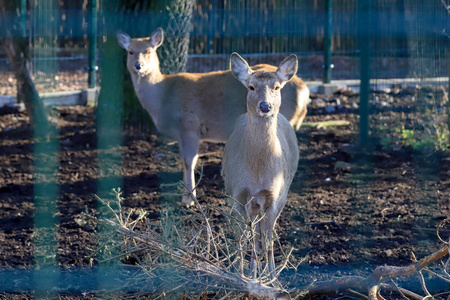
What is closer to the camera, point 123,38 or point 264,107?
point 264,107

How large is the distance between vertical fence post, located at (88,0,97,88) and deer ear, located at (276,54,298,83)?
5046 millimetres

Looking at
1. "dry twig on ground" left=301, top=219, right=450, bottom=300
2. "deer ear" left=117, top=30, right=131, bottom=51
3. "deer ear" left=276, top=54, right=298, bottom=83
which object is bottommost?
"dry twig on ground" left=301, top=219, right=450, bottom=300

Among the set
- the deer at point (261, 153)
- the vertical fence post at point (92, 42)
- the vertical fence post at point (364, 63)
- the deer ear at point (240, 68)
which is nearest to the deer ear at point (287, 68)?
the deer at point (261, 153)

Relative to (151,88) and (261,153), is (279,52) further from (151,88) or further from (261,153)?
(261,153)

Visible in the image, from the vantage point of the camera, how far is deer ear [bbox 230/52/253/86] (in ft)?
13.8

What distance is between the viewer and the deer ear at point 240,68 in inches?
166

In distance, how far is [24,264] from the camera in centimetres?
443

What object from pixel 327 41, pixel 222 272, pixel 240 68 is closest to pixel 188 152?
pixel 240 68

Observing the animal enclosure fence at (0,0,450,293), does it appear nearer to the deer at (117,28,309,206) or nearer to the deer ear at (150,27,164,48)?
the deer ear at (150,27,164,48)

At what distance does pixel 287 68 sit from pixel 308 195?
2.03m

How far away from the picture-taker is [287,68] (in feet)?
13.9

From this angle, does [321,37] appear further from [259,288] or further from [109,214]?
[259,288]

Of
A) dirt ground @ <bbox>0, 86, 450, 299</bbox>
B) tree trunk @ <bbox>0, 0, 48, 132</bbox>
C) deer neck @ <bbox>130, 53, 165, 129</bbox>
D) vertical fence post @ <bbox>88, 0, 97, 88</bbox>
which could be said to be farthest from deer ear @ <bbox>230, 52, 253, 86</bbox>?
vertical fence post @ <bbox>88, 0, 97, 88</bbox>

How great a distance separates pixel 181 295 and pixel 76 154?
4098 mm
